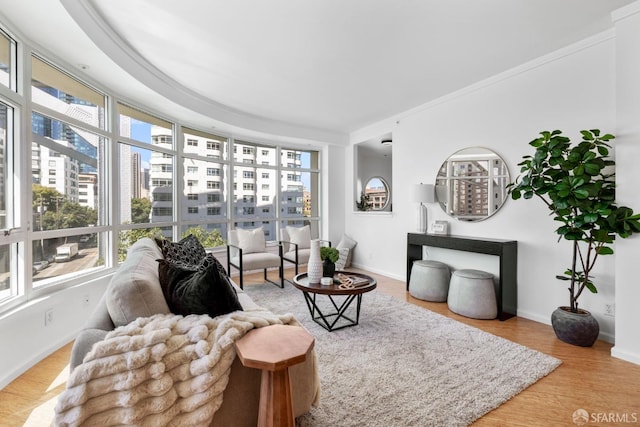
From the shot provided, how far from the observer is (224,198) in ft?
17.2

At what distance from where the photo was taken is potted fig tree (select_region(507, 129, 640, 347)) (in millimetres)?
2301

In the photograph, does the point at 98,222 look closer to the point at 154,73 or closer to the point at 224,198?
the point at 154,73

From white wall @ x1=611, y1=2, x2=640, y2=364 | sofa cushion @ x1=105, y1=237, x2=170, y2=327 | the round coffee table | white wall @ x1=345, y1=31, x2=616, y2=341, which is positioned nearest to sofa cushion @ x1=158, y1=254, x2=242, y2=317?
sofa cushion @ x1=105, y1=237, x2=170, y2=327

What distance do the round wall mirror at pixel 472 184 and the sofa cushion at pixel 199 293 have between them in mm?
3188

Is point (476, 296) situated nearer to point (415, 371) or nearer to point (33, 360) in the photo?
point (415, 371)

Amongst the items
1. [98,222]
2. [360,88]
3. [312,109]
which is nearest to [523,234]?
[360,88]

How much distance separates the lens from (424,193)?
404 centimetres

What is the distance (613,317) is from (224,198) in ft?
17.0

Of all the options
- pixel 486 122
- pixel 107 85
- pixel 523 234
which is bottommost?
pixel 523 234

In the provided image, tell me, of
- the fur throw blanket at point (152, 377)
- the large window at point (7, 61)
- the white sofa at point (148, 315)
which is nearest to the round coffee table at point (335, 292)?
the white sofa at point (148, 315)

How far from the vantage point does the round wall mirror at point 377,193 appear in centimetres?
611

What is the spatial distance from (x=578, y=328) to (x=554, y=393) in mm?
907

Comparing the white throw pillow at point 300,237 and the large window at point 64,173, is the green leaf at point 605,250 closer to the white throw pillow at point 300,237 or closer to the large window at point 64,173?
the white throw pillow at point 300,237

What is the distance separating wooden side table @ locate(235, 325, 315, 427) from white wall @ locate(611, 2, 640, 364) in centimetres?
265
